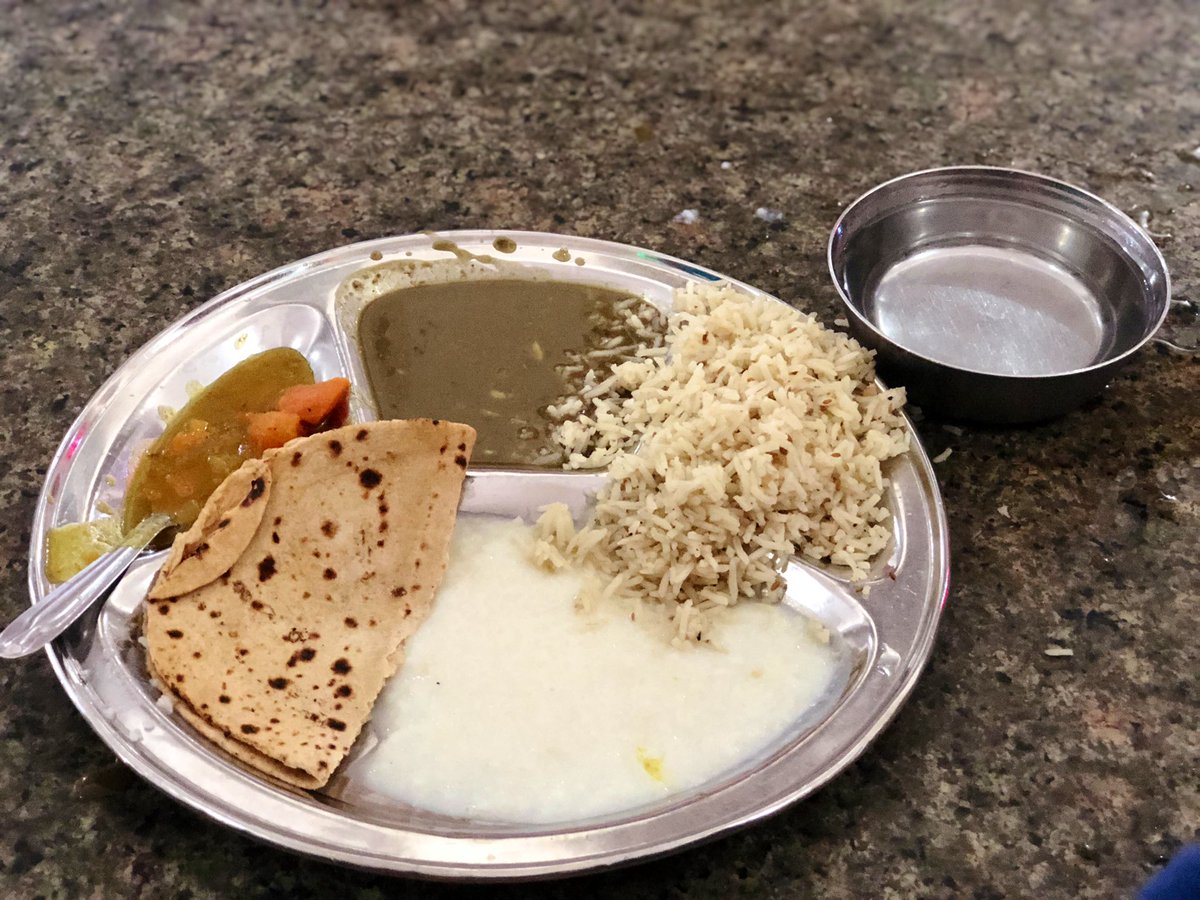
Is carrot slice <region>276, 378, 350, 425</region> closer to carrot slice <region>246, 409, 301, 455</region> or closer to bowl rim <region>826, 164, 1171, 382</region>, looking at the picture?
carrot slice <region>246, 409, 301, 455</region>

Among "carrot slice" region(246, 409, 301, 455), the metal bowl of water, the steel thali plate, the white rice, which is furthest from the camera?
the metal bowl of water

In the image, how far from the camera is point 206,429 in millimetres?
2064

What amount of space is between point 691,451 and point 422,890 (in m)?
0.90

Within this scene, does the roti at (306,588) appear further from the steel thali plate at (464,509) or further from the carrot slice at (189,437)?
the carrot slice at (189,437)

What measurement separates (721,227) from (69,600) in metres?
1.95

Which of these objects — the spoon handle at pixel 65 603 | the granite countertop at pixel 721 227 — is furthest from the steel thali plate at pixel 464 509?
the granite countertop at pixel 721 227

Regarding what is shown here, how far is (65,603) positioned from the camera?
170 cm

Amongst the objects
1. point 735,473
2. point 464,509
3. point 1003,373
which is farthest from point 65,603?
point 1003,373

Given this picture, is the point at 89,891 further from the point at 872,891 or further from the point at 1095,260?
the point at 1095,260

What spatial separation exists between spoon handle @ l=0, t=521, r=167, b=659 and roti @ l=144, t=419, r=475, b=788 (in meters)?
0.10

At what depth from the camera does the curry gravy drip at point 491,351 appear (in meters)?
2.15

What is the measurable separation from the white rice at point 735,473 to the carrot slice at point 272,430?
56cm

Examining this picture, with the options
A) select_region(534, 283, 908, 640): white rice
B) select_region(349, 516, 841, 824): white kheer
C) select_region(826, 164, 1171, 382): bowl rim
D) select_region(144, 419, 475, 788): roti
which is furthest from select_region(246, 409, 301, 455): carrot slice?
select_region(826, 164, 1171, 382): bowl rim

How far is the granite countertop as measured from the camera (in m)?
1.61
